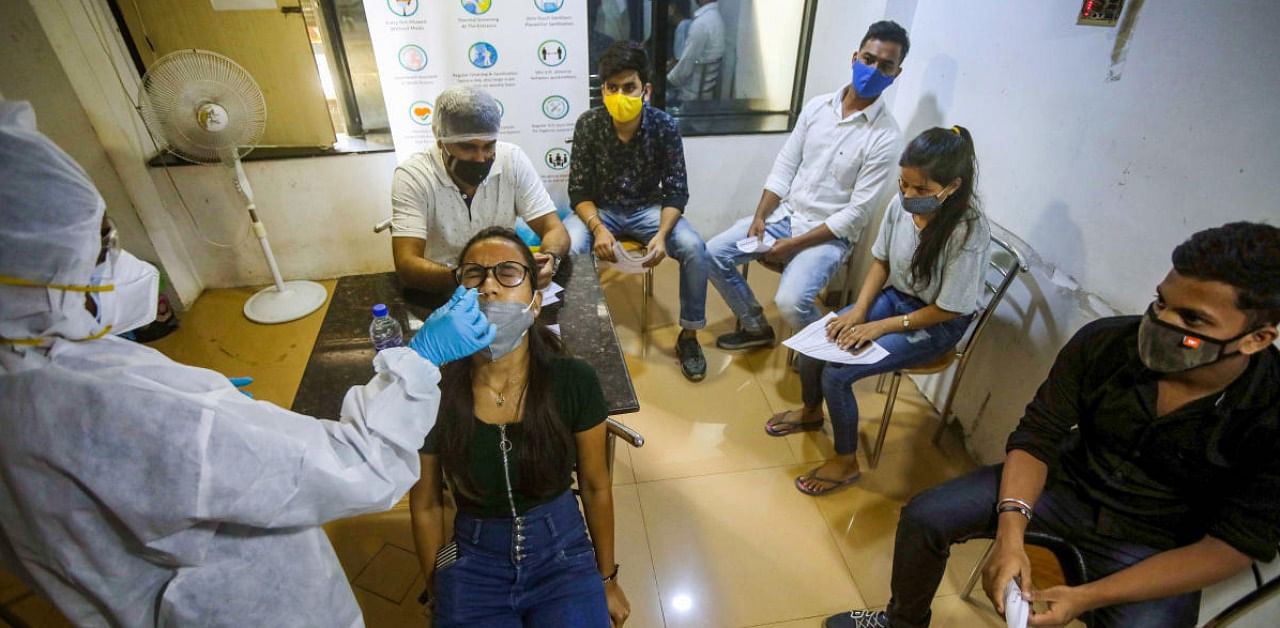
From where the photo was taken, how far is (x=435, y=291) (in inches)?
77.0

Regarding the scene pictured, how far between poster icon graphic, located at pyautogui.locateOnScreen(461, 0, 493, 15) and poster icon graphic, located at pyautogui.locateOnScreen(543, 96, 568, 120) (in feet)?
1.64

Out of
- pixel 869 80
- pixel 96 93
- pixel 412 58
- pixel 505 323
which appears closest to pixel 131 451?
pixel 505 323

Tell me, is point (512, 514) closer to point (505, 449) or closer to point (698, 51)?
point (505, 449)

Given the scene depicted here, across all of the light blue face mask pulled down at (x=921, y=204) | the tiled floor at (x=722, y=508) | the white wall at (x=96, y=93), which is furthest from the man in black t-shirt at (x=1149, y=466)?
the white wall at (x=96, y=93)

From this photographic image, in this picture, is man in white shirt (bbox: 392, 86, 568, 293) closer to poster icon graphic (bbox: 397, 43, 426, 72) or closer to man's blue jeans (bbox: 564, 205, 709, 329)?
man's blue jeans (bbox: 564, 205, 709, 329)

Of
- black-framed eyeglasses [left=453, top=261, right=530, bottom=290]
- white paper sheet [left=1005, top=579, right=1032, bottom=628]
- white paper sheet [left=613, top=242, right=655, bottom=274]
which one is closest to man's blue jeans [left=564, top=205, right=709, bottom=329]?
white paper sheet [left=613, top=242, right=655, bottom=274]

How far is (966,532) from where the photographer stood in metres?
1.54

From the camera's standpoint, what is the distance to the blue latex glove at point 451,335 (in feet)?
3.90

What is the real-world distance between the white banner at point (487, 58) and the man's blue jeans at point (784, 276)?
112cm

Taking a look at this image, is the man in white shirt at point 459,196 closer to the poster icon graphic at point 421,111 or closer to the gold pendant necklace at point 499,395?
the gold pendant necklace at point 499,395

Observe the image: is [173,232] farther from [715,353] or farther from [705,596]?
[705,596]

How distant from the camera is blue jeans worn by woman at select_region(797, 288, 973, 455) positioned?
210cm

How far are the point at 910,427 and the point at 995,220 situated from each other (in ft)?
3.14

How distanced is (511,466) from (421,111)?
222cm
